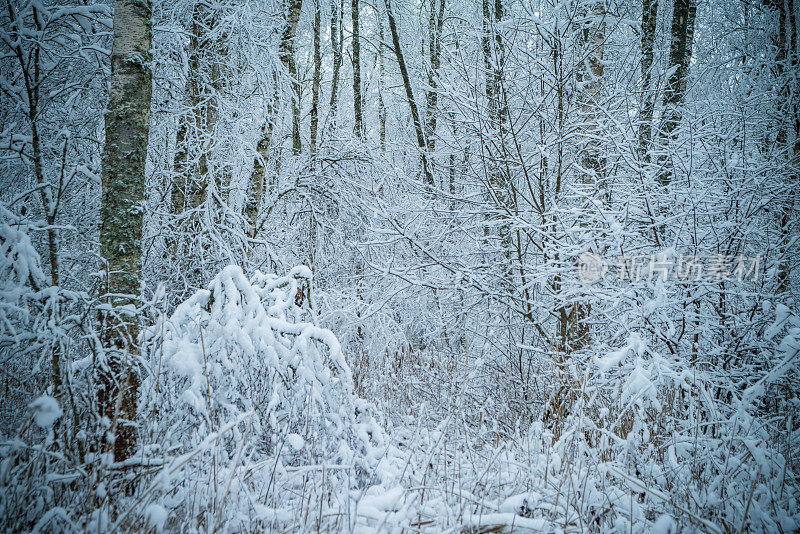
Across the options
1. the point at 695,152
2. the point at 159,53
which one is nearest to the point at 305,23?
the point at 159,53

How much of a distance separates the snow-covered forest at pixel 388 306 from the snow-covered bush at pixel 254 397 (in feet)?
0.06

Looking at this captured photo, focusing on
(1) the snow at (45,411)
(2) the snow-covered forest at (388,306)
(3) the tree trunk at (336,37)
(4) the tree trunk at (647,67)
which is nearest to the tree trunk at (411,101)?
(2) the snow-covered forest at (388,306)

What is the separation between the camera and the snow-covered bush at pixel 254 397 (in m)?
2.08

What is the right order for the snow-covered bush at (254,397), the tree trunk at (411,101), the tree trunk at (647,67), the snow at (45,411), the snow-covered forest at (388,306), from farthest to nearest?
the tree trunk at (411,101)
the tree trunk at (647,67)
the snow-covered bush at (254,397)
the snow-covered forest at (388,306)
the snow at (45,411)

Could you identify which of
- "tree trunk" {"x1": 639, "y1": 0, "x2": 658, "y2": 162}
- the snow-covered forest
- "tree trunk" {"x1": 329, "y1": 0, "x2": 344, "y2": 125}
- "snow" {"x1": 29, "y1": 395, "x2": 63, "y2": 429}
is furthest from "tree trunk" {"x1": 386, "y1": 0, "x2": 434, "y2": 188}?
"snow" {"x1": 29, "y1": 395, "x2": 63, "y2": 429}

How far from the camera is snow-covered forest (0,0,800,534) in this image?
188cm

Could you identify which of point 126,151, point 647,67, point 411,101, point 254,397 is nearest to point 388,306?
point 411,101

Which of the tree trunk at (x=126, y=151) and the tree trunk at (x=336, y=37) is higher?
the tree trunk at (x=336, y=37)

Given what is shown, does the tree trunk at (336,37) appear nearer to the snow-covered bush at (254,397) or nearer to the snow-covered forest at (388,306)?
the snow-covered forest at (388,306)

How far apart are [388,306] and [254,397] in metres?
3.06

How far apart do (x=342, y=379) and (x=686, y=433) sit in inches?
87.6

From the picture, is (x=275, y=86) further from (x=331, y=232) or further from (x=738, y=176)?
(x=738, y=176)

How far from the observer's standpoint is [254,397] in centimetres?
233

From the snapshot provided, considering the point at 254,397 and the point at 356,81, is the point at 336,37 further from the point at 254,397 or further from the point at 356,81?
the point at 254,397
